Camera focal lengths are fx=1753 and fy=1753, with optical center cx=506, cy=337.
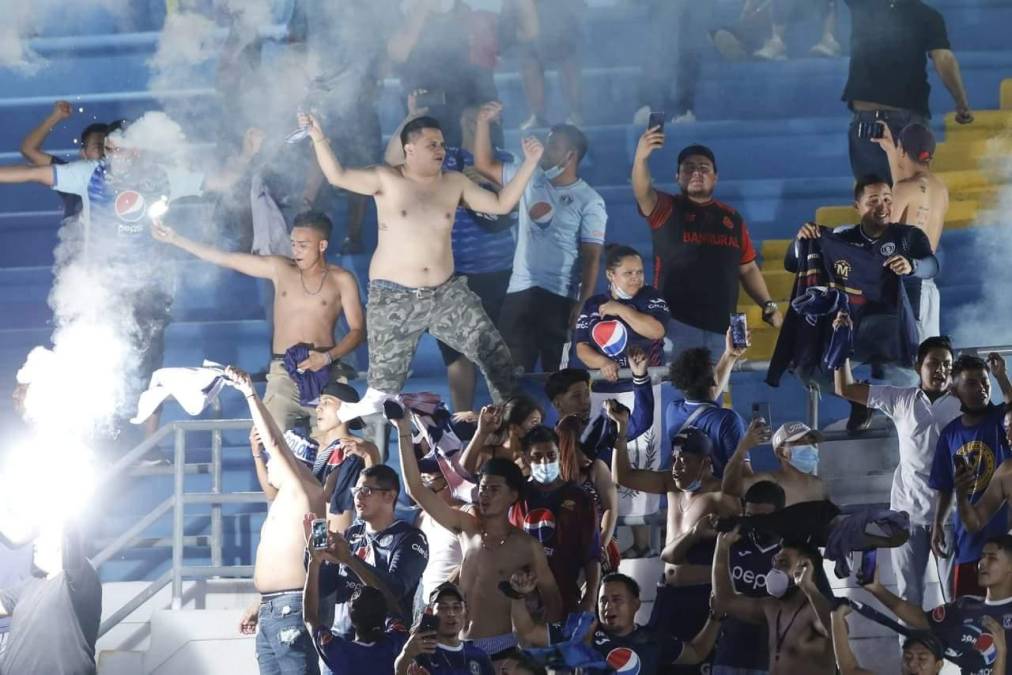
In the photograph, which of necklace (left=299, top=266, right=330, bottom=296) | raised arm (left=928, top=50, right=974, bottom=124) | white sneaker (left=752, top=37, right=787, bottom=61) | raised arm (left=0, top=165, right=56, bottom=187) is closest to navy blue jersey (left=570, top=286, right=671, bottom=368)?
necklace (left=299, top=266, right=330, bottom=296)

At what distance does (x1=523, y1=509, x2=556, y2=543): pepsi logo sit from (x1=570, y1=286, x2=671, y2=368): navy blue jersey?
1.06 metres

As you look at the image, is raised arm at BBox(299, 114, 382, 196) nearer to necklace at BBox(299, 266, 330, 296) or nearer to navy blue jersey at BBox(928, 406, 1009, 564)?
necklace at BBox(299, 266, 330, 296)

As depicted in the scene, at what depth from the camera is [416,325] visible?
22.9 feet

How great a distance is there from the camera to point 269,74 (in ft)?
25.9

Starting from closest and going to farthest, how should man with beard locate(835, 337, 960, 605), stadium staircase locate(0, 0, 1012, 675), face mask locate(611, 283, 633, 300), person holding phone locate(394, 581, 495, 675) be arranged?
person holding phone locate(394, 581, 495, 675), man with beard locate(835, 337, 960, 605), face mask locate(611, 283, 633, 300), stadium staircase locate(0, 0, 1012, 675)

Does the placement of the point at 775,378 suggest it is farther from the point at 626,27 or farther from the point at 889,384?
the point at 626,27

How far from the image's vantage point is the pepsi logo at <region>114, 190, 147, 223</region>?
24.9 ft

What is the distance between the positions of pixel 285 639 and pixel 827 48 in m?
3.71

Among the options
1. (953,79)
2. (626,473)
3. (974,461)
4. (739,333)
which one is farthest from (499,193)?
(974,461)

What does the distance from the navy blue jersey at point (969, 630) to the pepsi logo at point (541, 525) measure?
115cm

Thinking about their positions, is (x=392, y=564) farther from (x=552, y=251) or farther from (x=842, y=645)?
(x=552, y=251)

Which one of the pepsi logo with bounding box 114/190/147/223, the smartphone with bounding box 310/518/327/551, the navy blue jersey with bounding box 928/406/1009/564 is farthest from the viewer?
the pepsi logo with bounding box 114/190/147/223

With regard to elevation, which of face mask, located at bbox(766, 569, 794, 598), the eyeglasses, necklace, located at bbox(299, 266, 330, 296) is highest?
necklace, located at bbox(299, 266, 330, 296)

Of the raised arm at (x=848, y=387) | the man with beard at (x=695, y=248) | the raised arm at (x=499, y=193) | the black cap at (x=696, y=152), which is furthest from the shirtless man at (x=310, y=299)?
the raised arm at (x=848, y=387)
